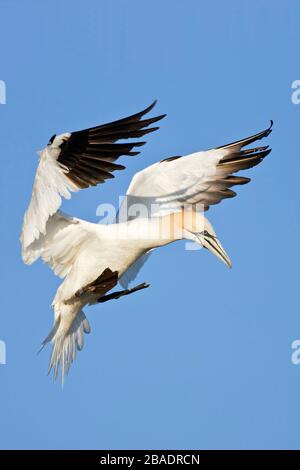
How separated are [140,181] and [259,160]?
141cm

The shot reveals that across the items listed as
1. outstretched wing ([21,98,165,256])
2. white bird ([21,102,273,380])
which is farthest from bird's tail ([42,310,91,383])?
outstretched wing ([21,98,165,256])

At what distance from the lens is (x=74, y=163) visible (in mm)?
13305

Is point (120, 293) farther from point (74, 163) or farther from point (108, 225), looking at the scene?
point (74, 163)

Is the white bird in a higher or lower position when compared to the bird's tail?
higher

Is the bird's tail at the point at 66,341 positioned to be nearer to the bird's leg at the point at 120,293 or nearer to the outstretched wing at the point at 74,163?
the bird's leg at the point at 120,293

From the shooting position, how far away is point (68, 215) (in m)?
13.9

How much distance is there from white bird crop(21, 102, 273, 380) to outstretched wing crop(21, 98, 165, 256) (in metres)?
0.01

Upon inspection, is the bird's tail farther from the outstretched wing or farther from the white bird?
the outstretched wing

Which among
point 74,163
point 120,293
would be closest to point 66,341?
point 120,293

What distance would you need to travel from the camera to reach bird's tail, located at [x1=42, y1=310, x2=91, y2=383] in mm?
14539

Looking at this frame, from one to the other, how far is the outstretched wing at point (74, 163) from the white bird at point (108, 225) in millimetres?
11

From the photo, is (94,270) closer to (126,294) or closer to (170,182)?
(126,294)

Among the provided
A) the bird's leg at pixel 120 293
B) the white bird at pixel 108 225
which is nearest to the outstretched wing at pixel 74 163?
the white bird at pixel 108 225
